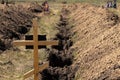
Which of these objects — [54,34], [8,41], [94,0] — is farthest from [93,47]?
[94,0]

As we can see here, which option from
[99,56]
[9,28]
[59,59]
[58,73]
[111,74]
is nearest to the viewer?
[111,74]

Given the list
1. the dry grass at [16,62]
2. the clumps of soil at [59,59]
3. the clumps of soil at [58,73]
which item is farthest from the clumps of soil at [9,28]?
the clumps of soil at [58,73]

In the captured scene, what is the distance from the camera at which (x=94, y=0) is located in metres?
84.2

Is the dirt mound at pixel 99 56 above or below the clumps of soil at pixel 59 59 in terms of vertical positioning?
above

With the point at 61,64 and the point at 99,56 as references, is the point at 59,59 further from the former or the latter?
the point at 99,56

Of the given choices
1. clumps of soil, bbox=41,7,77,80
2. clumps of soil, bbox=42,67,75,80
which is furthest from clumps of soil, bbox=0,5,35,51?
clumps of soil, bbox=42,67,75,80

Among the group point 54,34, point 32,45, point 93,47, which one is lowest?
point 54,34

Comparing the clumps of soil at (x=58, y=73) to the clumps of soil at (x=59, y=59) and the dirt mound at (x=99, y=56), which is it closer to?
the dirt mound at (x=99, y=56)

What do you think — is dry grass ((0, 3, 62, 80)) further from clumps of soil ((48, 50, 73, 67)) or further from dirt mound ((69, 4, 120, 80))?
dirt mound ((69, 4, 120, 80))

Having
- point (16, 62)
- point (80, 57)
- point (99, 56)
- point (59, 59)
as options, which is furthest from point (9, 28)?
point (99, 56)

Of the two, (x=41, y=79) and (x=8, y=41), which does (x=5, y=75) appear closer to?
(x=41, y=79)

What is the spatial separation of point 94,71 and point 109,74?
140cm

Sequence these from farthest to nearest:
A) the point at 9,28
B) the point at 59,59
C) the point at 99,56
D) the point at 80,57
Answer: the point at 9,28 < the point at 59,59 < the point at 80,57 < the point at 99,56

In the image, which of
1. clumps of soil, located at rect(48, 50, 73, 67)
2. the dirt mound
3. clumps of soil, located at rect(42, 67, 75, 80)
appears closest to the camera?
the dirt mound
